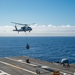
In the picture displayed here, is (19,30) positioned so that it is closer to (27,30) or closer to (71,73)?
(27,30)

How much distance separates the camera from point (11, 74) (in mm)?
46188

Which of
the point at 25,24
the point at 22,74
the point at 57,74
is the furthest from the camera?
the point at 25,24

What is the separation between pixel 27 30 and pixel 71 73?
34827mm

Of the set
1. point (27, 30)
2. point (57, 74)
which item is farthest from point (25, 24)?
point (57, 74)

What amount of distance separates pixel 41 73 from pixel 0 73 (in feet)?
31.4

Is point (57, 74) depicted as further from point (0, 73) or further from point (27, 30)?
point (27, 30)

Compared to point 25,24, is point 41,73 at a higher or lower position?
lower

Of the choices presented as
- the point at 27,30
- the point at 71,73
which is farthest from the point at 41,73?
the point at 27,30

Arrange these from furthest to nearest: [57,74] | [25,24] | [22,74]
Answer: [25,24], [22,74], [57,74]

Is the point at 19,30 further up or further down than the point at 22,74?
further up

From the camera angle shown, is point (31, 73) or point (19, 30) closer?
point (31, 73)

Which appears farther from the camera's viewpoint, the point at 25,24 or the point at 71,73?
the point at 25,24

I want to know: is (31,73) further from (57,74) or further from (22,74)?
(57,74)

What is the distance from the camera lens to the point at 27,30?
77.1 meters
